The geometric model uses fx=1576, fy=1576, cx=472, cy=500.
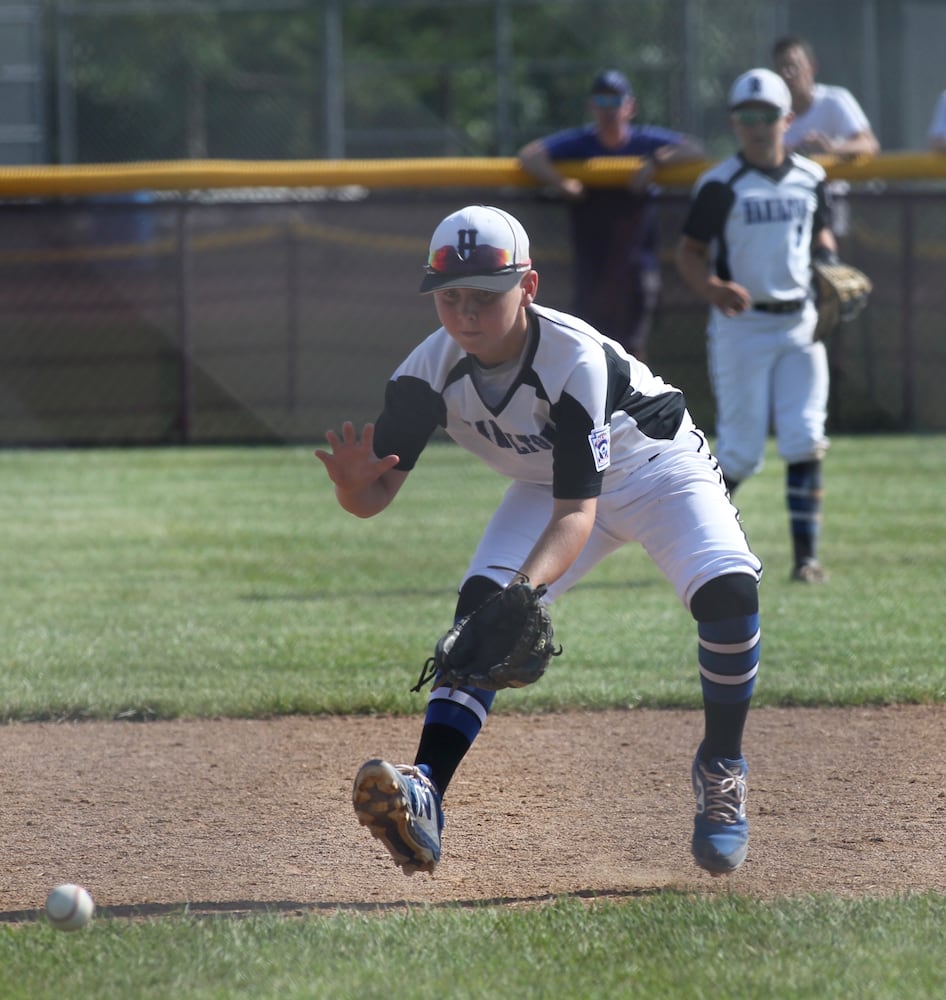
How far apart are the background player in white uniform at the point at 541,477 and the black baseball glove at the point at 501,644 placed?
0.08m

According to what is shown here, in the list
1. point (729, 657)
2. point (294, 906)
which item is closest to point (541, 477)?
point (729, 657)

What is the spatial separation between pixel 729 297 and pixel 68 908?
4.71 metres

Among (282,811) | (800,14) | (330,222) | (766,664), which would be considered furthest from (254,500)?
(800,14)

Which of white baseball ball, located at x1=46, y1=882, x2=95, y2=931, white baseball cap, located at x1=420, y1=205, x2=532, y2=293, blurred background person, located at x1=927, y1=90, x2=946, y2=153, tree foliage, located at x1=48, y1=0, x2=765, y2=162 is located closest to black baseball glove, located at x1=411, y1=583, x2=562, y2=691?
white baseball cap, located at x1=420, y1=205, x2=532, y2=293

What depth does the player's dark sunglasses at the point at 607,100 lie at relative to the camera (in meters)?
10.3

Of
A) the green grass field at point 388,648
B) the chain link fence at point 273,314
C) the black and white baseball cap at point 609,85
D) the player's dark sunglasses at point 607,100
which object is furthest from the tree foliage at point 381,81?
the green grass field at point 388,648

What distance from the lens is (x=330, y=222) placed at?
12461 millimetres

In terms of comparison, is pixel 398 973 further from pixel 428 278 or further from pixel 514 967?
pixel 428 278

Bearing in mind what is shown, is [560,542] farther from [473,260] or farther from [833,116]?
[833,116]

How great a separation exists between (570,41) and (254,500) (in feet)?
47.6

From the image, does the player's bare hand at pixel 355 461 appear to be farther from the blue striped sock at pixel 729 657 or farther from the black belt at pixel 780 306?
the black belt at pixel 780 306

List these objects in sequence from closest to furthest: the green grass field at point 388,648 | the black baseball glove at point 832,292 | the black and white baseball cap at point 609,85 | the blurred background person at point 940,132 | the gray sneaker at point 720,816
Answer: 1. the green grass field at point 388,648
2. the gray sneaker at point 720,816
3. the black baseball glove at point 832,292
4. the black and white baseball cap at point 609,85
5. the blurred background person at point 940,132

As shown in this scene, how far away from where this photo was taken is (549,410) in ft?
11.9

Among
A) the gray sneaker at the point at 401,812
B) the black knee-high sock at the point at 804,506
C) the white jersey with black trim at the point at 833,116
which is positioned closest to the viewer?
the gray sneaker at the point at 401,812
